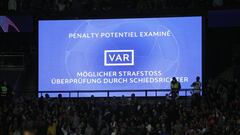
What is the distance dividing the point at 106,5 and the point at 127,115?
271 inches

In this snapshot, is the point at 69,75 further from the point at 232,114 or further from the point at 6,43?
the point at 232,114

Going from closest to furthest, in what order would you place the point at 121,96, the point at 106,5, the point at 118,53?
the point at 121,96 < the point at 118,53 < the point at 106,5

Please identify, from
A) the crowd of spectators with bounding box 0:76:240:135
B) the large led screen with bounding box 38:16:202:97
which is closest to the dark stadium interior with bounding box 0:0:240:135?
the crowd of spectators with bounding box 0:76:240:135

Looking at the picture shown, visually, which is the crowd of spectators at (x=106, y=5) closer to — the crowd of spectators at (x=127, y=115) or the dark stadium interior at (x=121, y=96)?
the dark stadium interior at (x=121, y=96)

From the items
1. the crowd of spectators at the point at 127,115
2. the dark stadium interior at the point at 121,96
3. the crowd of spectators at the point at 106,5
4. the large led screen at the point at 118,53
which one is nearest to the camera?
the crowd of spectators at the point at 127,115

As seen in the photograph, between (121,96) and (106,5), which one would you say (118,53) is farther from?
(106,5)

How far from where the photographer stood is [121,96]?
2634 cm

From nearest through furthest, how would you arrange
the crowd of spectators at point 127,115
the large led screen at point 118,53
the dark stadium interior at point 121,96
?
the crowd of spectators at point 127,115, the dark stadium interior at point 121,96, the large led screen at point 118,53

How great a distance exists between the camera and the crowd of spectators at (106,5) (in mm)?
27078

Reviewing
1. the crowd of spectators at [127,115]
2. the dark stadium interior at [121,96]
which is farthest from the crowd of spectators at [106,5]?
the crowd of spectators at [127,115]

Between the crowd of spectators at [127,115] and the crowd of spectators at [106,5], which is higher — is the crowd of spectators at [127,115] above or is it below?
below

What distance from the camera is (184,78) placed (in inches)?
1043

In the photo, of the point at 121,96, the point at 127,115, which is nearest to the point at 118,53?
the point at 121,96

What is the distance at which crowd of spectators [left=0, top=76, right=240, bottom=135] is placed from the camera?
20703 millimetres
